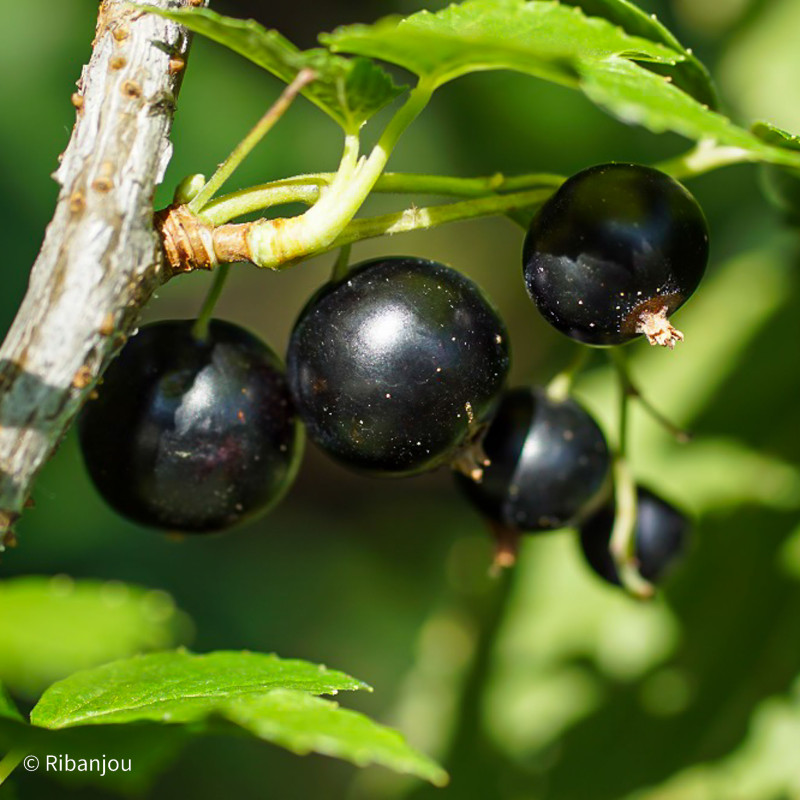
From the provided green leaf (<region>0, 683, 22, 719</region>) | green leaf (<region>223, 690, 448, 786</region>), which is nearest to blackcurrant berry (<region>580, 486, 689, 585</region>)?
green leaf (<region>223, 690, 448, 786</region>)

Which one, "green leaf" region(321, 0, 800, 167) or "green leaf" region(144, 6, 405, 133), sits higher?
"green leaf" region(321, 0, 800, 167)

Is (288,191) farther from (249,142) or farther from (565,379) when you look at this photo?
(565,379)

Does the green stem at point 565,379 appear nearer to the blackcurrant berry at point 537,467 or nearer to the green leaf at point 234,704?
the blackcurrant berry at point 537,467

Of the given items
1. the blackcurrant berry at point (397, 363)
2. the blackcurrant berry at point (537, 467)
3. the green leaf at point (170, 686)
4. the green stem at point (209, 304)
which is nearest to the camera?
the green leaf at point (170, 686)

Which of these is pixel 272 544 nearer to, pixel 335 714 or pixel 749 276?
pixel 749 276

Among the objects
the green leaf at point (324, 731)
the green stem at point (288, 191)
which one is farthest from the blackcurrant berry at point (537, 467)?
the green leaf at point (324, 731)

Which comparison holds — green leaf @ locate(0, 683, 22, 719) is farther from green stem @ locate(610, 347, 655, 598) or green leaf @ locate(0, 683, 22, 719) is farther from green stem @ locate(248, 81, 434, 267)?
green stem @ locate(610, 347, 655, 598)

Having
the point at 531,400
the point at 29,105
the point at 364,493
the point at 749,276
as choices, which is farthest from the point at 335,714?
the point at 364,493
